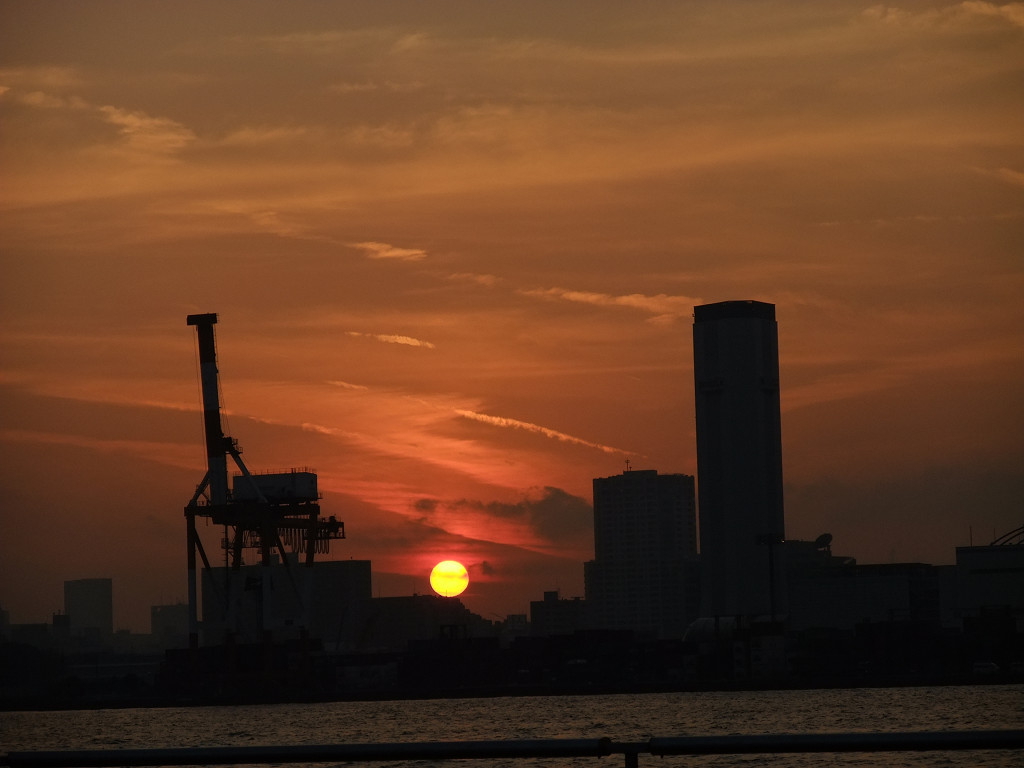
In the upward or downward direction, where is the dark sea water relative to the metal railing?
downward

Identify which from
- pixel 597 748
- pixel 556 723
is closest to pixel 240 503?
pixel 556 723

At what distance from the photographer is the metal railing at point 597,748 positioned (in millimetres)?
8445

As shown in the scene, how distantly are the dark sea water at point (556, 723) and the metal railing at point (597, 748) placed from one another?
36365 millimetres

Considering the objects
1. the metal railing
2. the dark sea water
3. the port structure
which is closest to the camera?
the metal railing

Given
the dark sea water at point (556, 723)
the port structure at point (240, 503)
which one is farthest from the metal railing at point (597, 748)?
the port structure at point (240, 503)

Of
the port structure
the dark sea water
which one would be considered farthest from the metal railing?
the port structure

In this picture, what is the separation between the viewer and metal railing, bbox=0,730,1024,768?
27.7 ft

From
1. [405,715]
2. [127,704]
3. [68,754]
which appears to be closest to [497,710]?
[405,715]

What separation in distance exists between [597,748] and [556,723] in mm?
96953

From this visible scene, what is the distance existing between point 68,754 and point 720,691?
185265 mm

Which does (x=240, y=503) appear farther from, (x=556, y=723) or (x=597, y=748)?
(x=597, y=748)

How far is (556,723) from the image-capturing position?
10362 centimetres

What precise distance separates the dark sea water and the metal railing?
36.4m

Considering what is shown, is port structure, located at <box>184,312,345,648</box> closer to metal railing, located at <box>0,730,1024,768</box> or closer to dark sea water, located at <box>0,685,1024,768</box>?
dark sea water, located at <box>0,685,1024,768</box>
